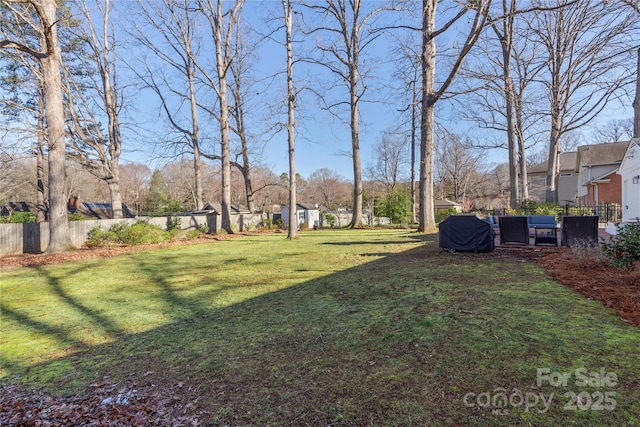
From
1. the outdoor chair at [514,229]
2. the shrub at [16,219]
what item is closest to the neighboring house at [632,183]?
the outdoor chair at [514,229]

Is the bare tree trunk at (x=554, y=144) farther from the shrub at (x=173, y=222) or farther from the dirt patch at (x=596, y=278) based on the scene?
the shrub at (x=173, y=222)

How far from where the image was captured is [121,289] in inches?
243

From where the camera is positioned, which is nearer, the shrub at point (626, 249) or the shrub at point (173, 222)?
the shrub at point (626, 249)

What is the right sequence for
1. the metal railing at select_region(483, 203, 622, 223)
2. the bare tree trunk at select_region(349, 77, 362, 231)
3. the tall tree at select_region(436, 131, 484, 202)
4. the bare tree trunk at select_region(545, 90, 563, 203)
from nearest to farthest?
the metal railing at select_region(483, 203, 622, 223), the bare tree trunk at select_region(545, 90, 563, 203), the bare tree trunk at select_region(349, 77, 362, 231), the tall tree at select_region(436, 131, 484, 202)

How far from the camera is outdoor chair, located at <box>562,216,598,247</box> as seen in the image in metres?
7.45

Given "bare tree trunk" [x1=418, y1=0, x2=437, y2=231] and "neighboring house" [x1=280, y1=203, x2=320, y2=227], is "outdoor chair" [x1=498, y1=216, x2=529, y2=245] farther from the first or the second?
"neighboring house" [x1=280, y1=203, x2=320, y2=227]

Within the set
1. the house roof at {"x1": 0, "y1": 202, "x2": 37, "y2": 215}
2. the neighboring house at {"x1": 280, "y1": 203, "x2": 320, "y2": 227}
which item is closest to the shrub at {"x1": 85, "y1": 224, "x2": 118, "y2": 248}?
the neighboring house at {"x1": 280, "y1": 203, "x2": 320, "y2": 227}

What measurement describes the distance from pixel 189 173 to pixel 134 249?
1359 inches

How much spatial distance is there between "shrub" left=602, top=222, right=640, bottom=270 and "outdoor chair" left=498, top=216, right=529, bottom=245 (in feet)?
9.26

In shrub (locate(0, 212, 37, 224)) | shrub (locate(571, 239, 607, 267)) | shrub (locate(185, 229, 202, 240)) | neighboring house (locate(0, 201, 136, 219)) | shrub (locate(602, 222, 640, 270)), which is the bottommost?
shrub (locate(185, 229, 202, 240))

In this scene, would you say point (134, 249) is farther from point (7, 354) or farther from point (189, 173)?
point (189, 173)

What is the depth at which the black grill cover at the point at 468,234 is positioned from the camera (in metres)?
7.67

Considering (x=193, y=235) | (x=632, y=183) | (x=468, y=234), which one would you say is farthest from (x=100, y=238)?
(x=632, y=183)

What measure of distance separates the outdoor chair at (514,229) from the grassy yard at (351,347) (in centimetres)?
266
